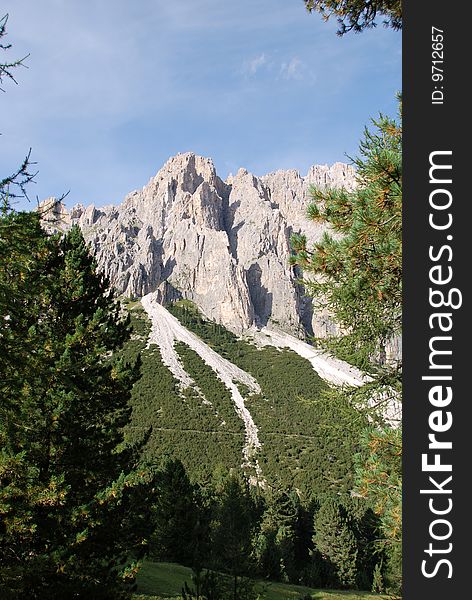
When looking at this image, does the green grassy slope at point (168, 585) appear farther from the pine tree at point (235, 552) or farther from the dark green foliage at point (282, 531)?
the dark green foliage at point (282, 531)

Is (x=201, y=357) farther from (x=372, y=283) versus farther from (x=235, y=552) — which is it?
(x=372, y=283)

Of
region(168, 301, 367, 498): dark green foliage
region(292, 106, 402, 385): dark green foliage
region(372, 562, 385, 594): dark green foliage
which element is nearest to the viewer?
region(292, 106, 402, 385): dark green foliage

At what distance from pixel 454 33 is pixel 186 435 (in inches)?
3433

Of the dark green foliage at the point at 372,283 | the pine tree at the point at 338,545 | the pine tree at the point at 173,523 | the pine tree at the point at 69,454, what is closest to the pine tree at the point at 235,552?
the pine tree at the point at 69,454

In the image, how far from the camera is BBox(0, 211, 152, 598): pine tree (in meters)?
7.99

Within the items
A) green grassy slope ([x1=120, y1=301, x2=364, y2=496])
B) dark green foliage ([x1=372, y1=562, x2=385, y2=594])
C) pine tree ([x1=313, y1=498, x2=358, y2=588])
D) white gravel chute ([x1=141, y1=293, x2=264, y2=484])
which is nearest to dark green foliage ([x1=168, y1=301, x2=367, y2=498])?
green grassy slope ([x1=120, y1=301, x2=364, y2=496])

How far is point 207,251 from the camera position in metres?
169

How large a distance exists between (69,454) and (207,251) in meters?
162

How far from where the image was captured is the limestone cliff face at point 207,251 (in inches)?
6137

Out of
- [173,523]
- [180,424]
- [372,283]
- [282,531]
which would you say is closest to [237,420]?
[180,424]

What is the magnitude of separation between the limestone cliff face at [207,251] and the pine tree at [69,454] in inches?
5142

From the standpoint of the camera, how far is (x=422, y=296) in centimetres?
307

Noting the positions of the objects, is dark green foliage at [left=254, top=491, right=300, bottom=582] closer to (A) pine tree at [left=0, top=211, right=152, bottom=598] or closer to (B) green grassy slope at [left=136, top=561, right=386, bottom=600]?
(B) green grassy slope at [left=136, top=561, right=386, bottom=600]

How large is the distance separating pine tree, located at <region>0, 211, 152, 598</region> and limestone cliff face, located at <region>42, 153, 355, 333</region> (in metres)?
131
